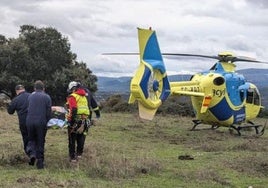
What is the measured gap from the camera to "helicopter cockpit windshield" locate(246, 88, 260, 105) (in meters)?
22.7

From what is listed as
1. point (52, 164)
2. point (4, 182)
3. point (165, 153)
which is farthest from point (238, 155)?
point (4, 182)

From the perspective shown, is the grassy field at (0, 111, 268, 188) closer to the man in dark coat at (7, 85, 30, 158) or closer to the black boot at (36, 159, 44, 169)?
the black boot at (36, 159, 44, 169)

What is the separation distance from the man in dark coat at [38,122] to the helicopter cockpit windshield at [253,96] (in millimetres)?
13214

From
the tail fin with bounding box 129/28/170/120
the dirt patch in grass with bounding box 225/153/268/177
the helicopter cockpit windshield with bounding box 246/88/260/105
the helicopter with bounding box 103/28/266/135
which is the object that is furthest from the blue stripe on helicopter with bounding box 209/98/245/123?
the dirt patch in grass with bounding box 225/153/268/177

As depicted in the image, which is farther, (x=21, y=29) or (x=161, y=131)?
(x=21, y=29)

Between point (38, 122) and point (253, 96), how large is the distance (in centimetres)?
1405

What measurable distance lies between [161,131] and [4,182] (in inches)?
545

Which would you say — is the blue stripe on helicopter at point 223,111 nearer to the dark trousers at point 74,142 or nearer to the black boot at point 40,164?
the dark trousers at point 74,142

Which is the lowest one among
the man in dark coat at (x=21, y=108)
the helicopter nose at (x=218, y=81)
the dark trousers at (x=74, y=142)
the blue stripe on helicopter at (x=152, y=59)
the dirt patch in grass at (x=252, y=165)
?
the dirt patch in grass at (x=252, y=165)

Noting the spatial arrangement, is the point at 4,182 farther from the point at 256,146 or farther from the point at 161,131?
the point at 161,131

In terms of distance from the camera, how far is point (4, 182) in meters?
9.23

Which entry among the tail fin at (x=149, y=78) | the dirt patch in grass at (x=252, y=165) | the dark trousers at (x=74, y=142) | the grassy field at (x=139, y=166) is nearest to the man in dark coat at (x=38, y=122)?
the grassy field at (x=139, y=166)

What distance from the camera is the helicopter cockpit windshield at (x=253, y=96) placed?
22.7 meters

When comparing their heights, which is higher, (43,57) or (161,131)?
(43,57)
